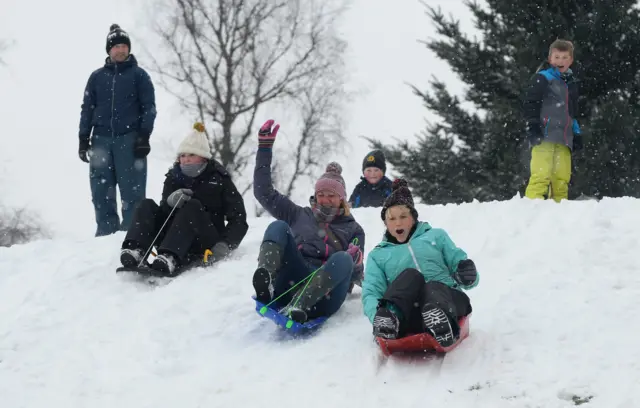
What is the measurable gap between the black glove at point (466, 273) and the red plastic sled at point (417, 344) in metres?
0.21

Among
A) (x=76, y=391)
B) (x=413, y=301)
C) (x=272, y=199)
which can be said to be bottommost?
(x=76, y=391)

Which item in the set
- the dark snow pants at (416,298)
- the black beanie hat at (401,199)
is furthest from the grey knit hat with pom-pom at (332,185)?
the dark snow pants at (416,298)

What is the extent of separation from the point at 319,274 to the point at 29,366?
6.16 feet

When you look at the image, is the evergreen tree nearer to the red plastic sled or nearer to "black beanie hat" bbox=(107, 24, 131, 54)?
"black beanie hat" bbox=(107, 24, 131, 54)

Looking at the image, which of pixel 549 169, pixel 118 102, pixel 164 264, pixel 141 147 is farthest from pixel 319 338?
pixel 118 102

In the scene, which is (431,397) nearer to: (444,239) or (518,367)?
(518,367)

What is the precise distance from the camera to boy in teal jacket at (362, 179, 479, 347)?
3.81m

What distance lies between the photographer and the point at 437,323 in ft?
12.3

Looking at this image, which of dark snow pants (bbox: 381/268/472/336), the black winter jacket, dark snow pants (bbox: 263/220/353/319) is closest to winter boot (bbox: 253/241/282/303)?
dark snow pants (bbox: 263/220/353/319)

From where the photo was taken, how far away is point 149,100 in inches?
294

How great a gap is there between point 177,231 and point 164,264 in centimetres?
29

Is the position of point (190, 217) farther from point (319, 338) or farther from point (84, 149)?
point (84, 149)

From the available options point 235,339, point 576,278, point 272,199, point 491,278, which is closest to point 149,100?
point 272,199

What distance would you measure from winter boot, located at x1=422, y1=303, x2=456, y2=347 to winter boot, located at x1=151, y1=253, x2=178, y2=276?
2580mm
